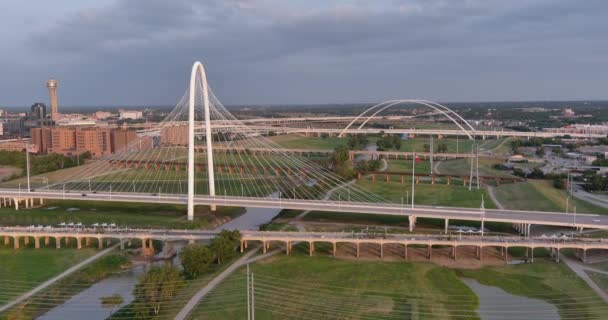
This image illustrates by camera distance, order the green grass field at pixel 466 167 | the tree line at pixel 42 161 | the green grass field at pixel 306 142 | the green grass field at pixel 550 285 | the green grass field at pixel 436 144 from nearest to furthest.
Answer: the green grass field at pixel 550 285, the green grass field at pixel 466 167, the tree line at pixel 42 161, the green grass field at pixel 436 144, the green grass field at pixel 306 142

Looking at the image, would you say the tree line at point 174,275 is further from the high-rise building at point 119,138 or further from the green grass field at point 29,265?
the high-rise building at point 119,138

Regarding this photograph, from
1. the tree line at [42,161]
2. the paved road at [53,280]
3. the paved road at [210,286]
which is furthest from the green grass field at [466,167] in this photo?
the tree line at [42,161]

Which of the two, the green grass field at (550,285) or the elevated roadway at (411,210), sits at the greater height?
the elevated roadway at (411,210)

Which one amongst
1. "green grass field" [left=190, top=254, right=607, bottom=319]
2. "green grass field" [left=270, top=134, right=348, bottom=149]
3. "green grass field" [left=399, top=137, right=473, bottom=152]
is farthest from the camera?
"green grass field" [left=270, top=134, right=348, bottom=149]

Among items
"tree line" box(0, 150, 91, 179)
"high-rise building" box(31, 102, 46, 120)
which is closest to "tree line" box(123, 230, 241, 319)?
"tree line" box(0, 150, 91, 179)

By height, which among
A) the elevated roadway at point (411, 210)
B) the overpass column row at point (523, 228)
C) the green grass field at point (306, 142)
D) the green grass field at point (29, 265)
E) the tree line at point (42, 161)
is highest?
the green grass field at point (306, 142)

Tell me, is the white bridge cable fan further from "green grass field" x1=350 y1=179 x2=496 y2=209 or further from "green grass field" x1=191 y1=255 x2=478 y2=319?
"green grass field" x1=191 y1=255 x2=478 y2=319

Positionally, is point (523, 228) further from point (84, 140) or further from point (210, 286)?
point (84, 140)

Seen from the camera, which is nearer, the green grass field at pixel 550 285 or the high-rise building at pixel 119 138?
Answer: the green grass field at pixel 550 285

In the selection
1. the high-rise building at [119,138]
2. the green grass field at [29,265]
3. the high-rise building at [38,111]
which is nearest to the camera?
the green grass field at [29,265]
